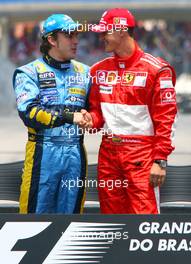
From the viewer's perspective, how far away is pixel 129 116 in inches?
252

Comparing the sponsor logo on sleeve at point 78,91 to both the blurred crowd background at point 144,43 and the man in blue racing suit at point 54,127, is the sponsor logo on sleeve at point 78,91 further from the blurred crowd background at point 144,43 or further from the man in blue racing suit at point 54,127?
the blurred crowd background at point 144,43

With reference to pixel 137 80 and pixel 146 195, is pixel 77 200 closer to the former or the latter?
pixel 146 195

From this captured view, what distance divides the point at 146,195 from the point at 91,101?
29.9 inches

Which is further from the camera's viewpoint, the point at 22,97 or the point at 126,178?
the point at 126,178

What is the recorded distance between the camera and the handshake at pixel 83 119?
6.28m

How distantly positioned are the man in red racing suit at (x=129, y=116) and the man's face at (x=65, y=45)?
0.19 m

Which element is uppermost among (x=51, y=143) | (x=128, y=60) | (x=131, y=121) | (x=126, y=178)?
(x=128, y=60)

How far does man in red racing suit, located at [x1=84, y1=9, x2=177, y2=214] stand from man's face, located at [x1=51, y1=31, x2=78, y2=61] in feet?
0.63

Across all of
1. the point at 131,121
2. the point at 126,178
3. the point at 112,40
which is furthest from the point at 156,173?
the point at 112,40

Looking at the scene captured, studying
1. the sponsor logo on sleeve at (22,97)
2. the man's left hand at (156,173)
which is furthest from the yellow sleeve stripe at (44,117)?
the man's left hand at (156,173)

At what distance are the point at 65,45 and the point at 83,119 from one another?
1.76 ft

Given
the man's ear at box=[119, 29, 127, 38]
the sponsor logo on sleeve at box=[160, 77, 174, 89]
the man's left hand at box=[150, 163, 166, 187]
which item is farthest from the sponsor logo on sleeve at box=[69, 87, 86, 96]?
the man's left hand at box=[150, 163, 166, 187]

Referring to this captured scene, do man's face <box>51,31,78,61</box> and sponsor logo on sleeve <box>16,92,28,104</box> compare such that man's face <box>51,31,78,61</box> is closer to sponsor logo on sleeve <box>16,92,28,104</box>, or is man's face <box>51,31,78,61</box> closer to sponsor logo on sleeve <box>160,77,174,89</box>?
sponsor logo on sleeve <box>16,92,28,104</box>

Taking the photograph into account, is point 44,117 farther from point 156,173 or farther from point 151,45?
point 151,45
